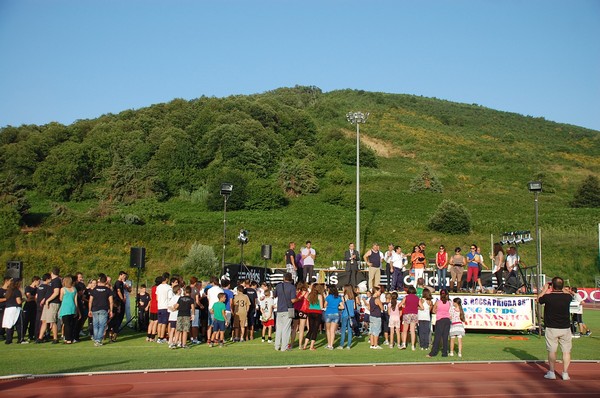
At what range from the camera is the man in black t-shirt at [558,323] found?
38.4 feet

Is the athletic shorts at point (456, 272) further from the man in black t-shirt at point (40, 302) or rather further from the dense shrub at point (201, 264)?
the dense shrub at point (201, 264)

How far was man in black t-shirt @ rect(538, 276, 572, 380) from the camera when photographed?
11711 mm

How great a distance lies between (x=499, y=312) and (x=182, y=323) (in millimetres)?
10250

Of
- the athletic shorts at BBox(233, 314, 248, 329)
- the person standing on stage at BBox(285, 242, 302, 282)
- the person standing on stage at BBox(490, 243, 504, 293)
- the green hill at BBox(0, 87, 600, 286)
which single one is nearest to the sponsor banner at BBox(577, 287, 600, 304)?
the green hill at BBox(0, 87, 600, 286)

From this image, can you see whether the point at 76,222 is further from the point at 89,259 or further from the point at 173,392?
the point at 173,392

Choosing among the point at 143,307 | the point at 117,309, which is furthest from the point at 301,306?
the point at 143,307

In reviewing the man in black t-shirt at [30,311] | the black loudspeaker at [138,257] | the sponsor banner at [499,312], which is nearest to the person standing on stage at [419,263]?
the sponsor banner at [499,312]

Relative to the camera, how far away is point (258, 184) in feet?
222

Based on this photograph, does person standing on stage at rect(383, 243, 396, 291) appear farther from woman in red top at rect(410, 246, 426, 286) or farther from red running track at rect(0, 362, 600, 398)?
red running track at rect(0, 362, 600, 398)

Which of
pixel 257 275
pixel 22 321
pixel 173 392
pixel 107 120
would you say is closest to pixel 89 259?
pixel 257 275

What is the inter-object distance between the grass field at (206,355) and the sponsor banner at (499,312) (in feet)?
6.83

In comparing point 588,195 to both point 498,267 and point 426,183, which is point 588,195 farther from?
point 498,267

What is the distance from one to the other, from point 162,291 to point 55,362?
370 cm

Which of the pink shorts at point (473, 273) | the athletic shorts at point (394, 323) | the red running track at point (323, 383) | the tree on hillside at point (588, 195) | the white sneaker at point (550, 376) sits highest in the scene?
the tree on hillside at point (588, 195)
